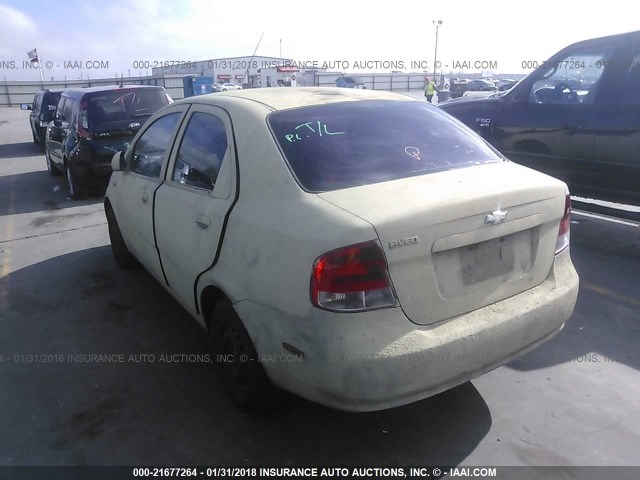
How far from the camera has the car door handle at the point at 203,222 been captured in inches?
116

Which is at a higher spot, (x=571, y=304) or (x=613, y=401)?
(x=571, y=304)

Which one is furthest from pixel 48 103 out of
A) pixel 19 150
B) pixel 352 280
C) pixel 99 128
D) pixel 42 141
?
pixel 352 280

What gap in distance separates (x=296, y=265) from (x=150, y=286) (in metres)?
3.01

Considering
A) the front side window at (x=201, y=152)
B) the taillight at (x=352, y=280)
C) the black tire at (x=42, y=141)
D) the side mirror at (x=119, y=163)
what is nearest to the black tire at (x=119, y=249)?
the side mirror at (x=119, y=163)

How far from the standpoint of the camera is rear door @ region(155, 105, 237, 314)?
291 cm

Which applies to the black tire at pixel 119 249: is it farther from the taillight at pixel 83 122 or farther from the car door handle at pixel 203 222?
the taillight at pixel 83 122

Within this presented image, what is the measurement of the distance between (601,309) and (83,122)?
8.01 meters

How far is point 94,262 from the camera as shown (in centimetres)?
559

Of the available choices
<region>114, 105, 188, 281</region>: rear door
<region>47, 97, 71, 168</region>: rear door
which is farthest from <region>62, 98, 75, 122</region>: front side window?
<region>114, 105, 188, 281</region>: rear door

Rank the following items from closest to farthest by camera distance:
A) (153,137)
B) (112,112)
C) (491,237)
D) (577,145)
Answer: (491,237), (153,137), (577,145), (112,112)

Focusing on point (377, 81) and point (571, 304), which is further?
point (377, 81)

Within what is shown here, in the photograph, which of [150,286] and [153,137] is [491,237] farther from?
[150,286]

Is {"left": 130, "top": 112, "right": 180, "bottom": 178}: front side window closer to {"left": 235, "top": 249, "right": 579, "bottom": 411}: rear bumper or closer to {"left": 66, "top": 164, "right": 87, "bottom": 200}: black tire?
{"left": 235, "top": 249, "right": 579, "bottom": 411}: rear bumper

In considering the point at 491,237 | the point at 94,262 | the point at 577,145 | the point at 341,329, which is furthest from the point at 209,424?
the point at 577,145
